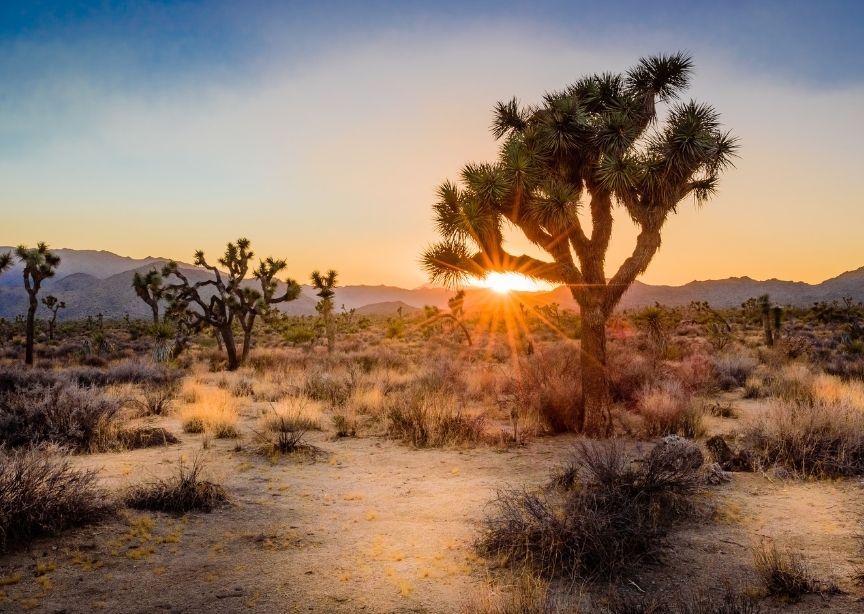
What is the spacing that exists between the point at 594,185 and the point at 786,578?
7.27 metres

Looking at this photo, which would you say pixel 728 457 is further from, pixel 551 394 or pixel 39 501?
pixel 39 501

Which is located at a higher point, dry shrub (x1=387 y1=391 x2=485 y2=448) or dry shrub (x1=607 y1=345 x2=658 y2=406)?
dry shrub (x1=607 y1=345 x2=658 y2=406)

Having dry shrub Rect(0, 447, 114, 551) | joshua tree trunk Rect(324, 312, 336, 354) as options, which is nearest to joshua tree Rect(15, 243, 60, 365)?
joshua tree trunk Rect(324, 312, 336, 354)

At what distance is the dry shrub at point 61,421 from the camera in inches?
327

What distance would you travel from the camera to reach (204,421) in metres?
10.5

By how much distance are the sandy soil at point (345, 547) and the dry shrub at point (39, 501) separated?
0.18 metres

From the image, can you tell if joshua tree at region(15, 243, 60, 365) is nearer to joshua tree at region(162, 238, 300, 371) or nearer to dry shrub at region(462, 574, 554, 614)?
joshua tree at region(162, 238, 300, 371)

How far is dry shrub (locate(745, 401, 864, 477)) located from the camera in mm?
6984

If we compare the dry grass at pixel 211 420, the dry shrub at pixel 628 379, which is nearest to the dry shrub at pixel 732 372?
the dry shrub at pixel 628 379

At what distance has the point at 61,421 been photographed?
8.59 meters

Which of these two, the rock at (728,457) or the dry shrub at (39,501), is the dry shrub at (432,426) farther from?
the dry shrub at (39,501)

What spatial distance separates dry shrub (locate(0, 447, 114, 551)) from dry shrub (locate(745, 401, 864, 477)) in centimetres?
801

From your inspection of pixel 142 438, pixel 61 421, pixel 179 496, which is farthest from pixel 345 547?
pixel 61 421

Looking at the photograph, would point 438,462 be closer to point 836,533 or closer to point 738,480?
point 738,480
